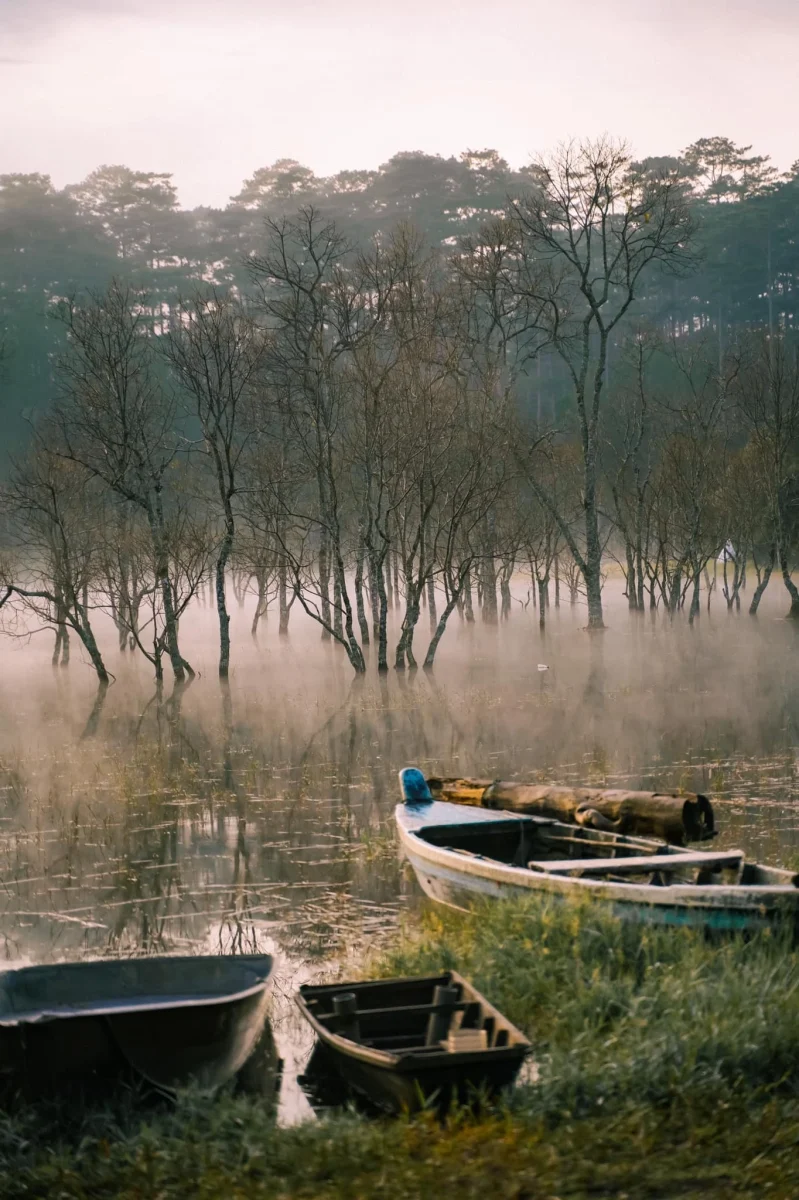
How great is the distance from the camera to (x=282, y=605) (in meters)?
61.7

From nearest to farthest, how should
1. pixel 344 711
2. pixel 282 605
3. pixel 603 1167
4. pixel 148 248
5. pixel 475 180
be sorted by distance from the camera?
1. pixel 603 1167
2. pixel 344 711
3. pixel 282 605
4. pixel 475 180
5. pixel 148 248

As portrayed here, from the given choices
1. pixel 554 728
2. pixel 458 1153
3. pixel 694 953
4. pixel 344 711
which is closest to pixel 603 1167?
pixel 458 1153

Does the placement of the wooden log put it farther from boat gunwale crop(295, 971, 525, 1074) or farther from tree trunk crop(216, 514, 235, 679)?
tree trunk crop(216, 514, 235, 679)

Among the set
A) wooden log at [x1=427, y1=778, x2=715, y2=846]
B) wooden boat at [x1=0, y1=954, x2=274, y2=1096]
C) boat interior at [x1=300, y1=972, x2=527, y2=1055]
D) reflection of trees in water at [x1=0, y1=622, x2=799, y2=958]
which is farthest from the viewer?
reflection of trees in water at [x1=0, y1=622, x2=799, y2=958]

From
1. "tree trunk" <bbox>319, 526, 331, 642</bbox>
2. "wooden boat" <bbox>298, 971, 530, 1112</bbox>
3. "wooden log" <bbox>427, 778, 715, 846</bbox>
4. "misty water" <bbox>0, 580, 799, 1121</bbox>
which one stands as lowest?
"misty water" <bbox>0, 580, 799, 1121</bbox>

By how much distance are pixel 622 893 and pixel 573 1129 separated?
3.02 m

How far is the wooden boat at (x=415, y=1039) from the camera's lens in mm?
7395

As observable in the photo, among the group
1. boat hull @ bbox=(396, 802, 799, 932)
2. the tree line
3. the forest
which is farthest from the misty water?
the tree line

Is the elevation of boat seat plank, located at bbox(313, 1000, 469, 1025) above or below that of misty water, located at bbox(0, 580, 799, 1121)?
above

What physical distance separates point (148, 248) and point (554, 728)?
9435cm

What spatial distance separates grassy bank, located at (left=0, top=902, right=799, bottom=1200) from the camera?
21.5 ft

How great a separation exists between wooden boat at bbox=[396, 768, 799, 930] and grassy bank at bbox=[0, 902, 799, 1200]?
1.47 feet

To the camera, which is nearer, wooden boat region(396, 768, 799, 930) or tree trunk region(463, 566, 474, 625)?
wooden boat region(396, 768, 799, 930)

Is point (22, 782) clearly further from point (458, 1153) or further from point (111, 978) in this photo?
point (458, 1153)
